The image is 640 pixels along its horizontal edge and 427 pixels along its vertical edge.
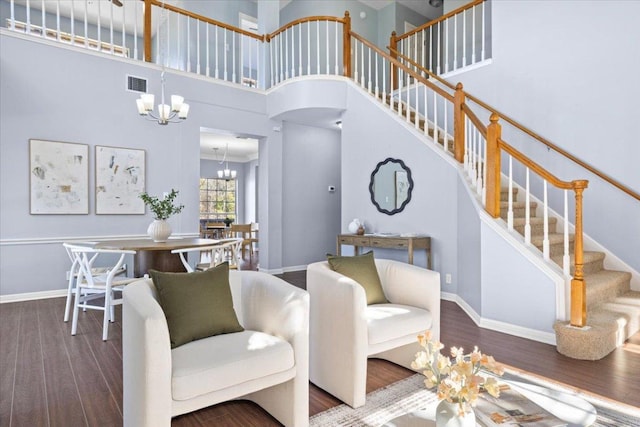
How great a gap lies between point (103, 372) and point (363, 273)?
197cm

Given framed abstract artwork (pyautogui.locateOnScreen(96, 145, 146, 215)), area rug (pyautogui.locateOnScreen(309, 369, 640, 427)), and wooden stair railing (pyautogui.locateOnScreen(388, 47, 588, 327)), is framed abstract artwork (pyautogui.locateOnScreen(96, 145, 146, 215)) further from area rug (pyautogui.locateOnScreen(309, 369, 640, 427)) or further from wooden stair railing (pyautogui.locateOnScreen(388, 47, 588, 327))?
area rug (pyautogui.locateOnScreen(309, 369, 640, 427))

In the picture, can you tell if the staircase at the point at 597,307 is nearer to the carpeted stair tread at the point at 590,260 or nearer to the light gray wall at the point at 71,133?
the carpeted stair tread at the point at 590,260

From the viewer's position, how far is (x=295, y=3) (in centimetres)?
836

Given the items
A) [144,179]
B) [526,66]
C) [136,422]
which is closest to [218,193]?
[144,179]

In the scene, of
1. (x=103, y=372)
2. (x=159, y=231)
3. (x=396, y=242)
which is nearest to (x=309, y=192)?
(x=396, y=242)

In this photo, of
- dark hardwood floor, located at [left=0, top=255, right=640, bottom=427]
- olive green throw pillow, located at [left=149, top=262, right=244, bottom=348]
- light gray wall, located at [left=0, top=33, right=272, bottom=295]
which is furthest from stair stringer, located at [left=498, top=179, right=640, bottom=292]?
light gray wall, located at [left=0, top=33, right=272, bottom=295]

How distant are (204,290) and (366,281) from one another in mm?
1165

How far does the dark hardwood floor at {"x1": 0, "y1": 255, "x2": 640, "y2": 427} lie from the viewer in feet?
7.11

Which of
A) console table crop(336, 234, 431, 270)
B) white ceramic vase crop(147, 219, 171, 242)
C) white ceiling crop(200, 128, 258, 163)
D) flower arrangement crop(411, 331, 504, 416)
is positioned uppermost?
white ceiling crop(200, 128, 258, 163)

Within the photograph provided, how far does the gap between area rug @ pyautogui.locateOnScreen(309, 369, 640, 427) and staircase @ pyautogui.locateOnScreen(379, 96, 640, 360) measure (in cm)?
61

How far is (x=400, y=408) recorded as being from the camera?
2188mm

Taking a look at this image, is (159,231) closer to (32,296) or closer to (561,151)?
(32,296)

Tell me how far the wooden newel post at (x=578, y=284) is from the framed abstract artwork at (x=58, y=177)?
565 cm

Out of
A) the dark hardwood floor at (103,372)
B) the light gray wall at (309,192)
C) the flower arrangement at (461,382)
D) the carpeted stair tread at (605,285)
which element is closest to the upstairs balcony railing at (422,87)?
the carpeted stair tread at (605,285)
